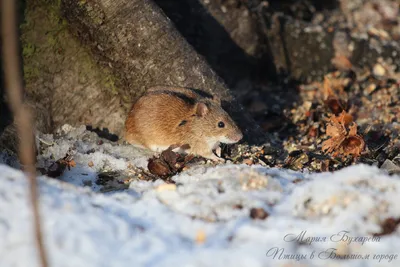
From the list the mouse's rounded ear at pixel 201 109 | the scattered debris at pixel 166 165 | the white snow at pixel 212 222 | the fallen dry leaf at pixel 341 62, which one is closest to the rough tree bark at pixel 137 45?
the mouse's rounded ear at pixel 201 109

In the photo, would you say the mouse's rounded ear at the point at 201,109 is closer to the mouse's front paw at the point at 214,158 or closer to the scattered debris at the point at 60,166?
the mouse's front paw at the point at 214,158

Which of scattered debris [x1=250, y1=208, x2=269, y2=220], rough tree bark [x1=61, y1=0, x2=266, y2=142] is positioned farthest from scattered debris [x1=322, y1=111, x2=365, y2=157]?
scattered debris [x1=250, y1=208, x2=269, y2=220]

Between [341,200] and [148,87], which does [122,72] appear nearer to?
[148,87]

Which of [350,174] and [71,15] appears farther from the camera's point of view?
[71,15]

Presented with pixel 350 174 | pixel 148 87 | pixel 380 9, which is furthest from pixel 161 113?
pixel 380 9

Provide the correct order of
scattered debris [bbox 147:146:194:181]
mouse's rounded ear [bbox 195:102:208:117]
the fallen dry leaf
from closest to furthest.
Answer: scattered debris [bbox 147:146:194:181] < mouse's rounded ear [bbox 195:102:208:117] < the fallen dry leaf

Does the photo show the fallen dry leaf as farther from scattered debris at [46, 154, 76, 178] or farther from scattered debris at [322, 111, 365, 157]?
scattered debris at [46, 154, 76, 178]

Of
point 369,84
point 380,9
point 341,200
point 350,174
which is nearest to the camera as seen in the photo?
point 341,200
